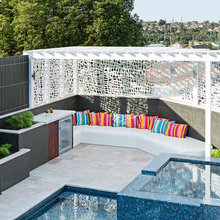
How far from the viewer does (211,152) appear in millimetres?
10922

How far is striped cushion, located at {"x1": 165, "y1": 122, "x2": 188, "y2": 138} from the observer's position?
12.8 m

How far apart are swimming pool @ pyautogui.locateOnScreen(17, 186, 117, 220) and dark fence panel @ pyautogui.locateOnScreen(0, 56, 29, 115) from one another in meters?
3.08

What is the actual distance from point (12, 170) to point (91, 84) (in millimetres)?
5784

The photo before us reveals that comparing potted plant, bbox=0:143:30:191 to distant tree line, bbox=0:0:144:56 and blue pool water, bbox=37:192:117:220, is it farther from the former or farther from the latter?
distant tree line, bbox=0:0:144:56

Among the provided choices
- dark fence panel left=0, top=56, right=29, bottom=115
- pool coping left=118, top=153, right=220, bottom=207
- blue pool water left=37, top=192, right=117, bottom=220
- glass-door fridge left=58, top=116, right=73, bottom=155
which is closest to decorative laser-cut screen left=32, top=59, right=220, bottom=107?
dark fence panel left=0, top=56, right=29, bottom=115

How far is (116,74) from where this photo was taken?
14500 millimetres

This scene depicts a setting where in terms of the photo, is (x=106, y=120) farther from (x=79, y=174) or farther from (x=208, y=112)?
(x=208, y=112)

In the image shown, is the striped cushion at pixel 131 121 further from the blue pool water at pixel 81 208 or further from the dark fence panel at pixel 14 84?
the blue pool water at pixel 81 208

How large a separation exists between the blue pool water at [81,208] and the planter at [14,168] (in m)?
1.12

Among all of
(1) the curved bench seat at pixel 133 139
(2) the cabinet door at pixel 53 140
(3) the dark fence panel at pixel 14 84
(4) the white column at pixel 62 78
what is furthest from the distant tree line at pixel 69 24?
(2) the cabinet door at pixel 53 140

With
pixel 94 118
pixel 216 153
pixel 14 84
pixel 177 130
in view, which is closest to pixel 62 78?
pixel 94 118

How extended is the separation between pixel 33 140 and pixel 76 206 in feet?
8.38

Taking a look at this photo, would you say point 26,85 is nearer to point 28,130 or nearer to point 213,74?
point 28,130

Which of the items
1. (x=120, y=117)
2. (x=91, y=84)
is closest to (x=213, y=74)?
(x=120, y=117)
